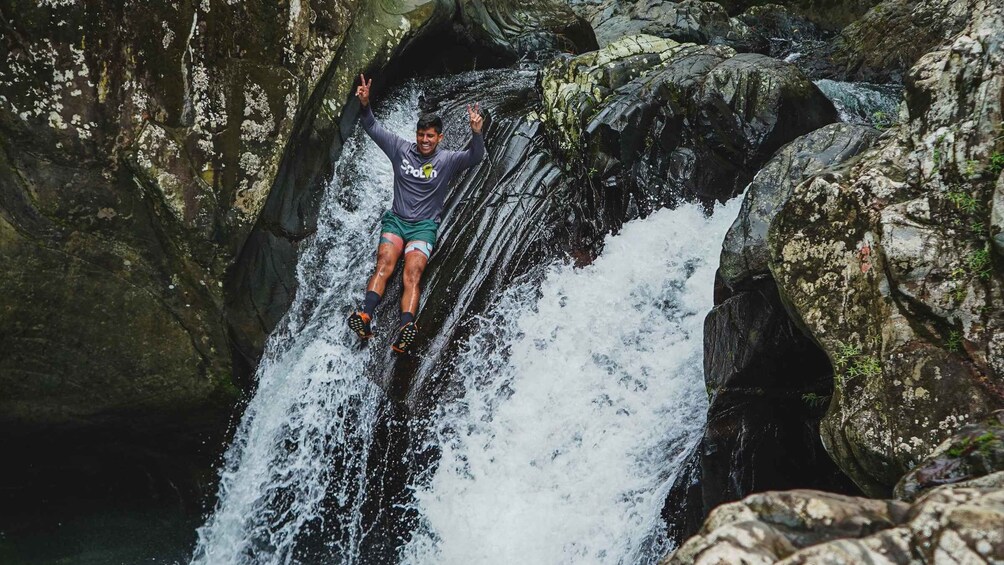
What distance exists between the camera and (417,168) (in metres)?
6.72

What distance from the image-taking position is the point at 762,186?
19.0 ft

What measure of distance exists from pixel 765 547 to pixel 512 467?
148 inches

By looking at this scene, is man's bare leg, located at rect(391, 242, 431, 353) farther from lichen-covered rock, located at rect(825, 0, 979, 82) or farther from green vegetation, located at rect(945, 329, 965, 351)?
lichen-covered rock, located at rect(825, 0, 979, 82)

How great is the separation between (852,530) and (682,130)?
5648 millimetres

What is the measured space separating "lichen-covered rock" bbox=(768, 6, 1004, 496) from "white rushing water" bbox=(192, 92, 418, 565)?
3818 millimetres

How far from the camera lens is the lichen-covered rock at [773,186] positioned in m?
5.42

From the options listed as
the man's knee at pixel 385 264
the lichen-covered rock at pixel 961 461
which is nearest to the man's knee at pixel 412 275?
the man's knee at pixel 385 264

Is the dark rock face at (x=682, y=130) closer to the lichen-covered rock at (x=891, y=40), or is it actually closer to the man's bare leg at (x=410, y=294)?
the man's bare leg at (x=410, y=294)

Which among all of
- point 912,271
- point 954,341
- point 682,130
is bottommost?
point 954,341

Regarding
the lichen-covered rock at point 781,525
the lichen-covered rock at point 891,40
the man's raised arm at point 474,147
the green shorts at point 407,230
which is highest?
the lichen-covered rock at point 891,40

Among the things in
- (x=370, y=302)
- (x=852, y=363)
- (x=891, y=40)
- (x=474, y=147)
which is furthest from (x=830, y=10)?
(x=852, y=363)

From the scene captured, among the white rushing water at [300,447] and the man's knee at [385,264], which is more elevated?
the man's knee at [385,264]

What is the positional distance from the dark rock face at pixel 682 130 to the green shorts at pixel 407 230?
5.09 ft

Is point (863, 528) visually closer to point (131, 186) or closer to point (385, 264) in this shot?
point (385, 264)
